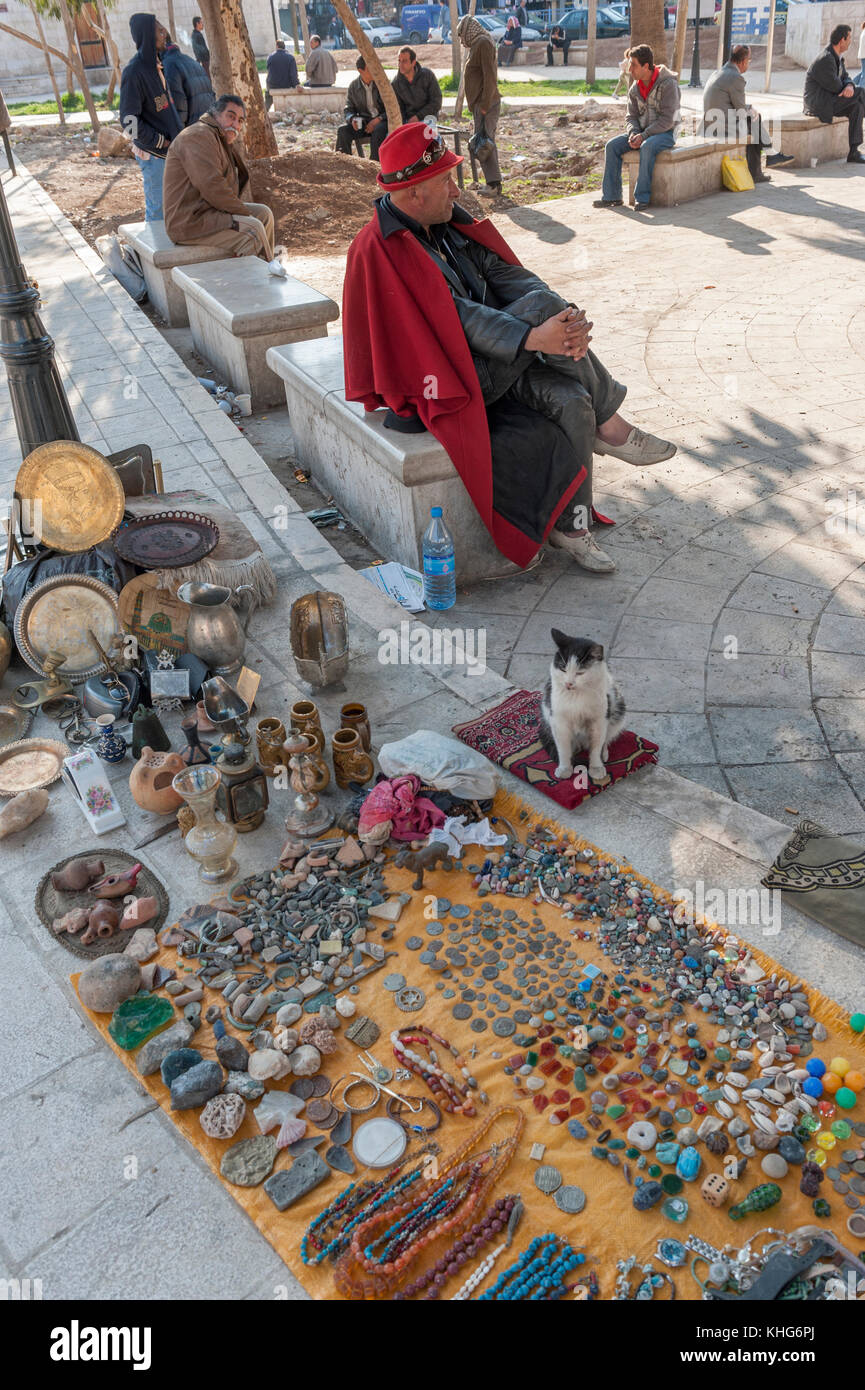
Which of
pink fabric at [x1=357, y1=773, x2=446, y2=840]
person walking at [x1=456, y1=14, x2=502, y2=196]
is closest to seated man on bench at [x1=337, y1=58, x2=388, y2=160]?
person walking at [x1=456, y1=14, x2=502, y2=196]

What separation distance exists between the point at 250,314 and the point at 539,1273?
20.8 feet

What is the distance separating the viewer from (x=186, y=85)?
10.3m

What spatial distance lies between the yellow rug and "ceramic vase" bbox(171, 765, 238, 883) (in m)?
0.37

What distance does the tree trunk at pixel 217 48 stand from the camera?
1172cm

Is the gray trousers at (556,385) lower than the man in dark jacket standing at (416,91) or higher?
lower

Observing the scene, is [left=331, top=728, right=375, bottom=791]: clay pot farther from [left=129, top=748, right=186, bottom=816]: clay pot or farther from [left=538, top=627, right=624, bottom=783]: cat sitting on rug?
[left=538, top=627, right=624, bottom=783]: cat sitting on rug

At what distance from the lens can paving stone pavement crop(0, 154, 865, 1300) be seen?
2477 millimetres

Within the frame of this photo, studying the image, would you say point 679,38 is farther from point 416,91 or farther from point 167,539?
point 167,539

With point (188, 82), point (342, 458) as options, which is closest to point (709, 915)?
point (342, 458)

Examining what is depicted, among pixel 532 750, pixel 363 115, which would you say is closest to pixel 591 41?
pixel 363 115

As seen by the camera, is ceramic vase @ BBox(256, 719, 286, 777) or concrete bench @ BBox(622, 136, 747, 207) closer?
ceramic vase @ BBox(256, 719, 286, 777)

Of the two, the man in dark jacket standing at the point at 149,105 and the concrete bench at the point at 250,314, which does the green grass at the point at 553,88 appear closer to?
the man in dark jacket standing at the point at 149,105

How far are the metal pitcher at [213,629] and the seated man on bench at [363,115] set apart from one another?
447 inches

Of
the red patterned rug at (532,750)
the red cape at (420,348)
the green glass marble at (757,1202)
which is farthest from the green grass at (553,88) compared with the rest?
the green glass marble at (757,1202)
